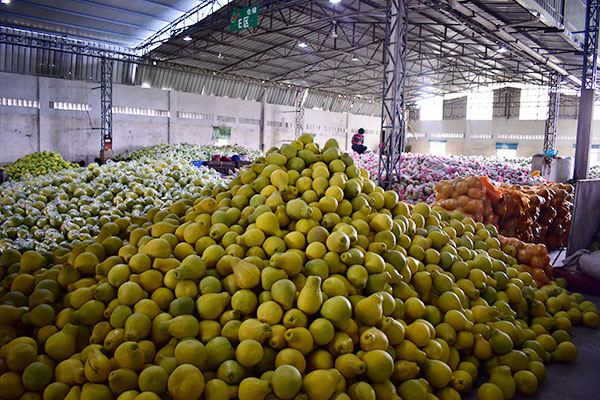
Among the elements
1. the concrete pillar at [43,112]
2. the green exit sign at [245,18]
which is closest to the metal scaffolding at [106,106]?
the concrete pillar at [43,112]

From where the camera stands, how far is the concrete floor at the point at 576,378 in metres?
2.74

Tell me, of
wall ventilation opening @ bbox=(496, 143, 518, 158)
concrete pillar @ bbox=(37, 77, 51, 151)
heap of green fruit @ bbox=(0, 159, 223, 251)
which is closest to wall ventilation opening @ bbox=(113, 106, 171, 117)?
concrete pillar @ bbox=(37, 77, 51, 151)

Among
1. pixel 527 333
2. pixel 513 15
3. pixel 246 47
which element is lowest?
pixel 527 333

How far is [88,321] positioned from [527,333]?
10.6 ft

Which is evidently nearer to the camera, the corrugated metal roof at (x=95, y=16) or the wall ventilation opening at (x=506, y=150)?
the corrugated metal roof at (x=95, y=16)

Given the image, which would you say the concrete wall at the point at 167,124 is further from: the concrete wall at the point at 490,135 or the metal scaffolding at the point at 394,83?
the metal scaffolding at the point at 394,83

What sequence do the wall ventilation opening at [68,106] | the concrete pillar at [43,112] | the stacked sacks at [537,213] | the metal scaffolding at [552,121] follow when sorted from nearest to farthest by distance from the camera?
the stacked sacks at [537,213], the concrete pillar at [43,112], the wall ventilation opening at [68,106], the metal scaffolding at [552,121]

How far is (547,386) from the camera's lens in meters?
2.84

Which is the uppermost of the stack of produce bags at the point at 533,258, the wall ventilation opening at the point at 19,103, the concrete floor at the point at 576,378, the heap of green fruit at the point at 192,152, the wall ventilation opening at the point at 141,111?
the wall ventilation opening at the point at 141,111

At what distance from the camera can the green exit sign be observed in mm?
12422

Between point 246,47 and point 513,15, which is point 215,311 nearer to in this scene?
point 513,15

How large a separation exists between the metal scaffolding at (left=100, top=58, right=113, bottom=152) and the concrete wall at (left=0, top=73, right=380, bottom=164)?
1.65 ft

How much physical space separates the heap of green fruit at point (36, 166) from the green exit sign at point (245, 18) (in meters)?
7.21

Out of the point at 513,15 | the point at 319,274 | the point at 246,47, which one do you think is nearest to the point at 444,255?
the point at 319,274
